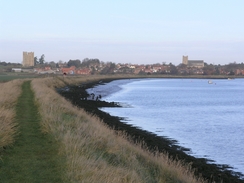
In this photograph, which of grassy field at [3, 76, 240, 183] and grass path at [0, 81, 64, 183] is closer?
grass path at [0, 81, 64, 183]

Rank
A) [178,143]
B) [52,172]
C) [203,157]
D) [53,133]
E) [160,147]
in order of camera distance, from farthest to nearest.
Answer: [178,143], [160,147], [203,157], [53,133], [52,172]

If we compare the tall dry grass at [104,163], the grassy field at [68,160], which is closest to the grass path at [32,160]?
the grassy field at [68,160]

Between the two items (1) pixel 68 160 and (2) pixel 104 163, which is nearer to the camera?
(1) pixel 68 160

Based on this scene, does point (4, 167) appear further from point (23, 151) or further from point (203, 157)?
point (203, 157)

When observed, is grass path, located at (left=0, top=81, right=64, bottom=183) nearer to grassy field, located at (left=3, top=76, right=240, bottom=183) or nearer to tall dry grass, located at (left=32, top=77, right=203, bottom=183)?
grassy field, located at (left=3, top=76, right=240, bottom=183)

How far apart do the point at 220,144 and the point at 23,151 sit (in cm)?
1278

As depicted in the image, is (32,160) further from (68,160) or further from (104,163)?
(104,163)

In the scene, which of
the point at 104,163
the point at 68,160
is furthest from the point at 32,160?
the point at 104,163

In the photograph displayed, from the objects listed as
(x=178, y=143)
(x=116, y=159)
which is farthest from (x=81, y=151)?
(x=178, y=143)

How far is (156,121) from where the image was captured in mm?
31188

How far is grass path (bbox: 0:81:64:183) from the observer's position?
27.4ft

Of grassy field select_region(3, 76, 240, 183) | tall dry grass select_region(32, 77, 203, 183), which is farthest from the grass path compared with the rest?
tall dry grass select_region(32, 77, 203, 183)

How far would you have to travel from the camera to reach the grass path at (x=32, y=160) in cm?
835

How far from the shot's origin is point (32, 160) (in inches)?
383
